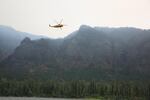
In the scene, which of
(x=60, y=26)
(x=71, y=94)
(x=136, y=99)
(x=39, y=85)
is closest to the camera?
(x=60, y=26)

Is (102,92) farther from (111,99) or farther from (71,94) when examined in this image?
(111,99)

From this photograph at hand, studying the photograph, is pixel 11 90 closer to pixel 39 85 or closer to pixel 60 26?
pixel 39 85

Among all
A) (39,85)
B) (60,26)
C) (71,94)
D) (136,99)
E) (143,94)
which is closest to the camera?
(60,26)

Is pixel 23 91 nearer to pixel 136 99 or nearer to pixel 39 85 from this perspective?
pixel 39 85

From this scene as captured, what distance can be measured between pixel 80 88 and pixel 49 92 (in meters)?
12.1

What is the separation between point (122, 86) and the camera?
4975 inches

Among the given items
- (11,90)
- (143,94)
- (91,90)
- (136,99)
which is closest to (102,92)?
(91,90)

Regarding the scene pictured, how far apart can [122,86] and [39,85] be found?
107 ft

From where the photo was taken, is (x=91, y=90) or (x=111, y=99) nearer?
(x=111, y=99)

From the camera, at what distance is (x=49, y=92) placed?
5118 inches

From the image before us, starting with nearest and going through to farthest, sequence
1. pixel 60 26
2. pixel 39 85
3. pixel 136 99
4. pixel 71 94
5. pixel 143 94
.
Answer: pixel 60 26, pixel 136 99, pixel 143 94, pixel 71 94, pixel 39 85

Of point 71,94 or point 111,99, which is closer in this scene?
point 111,99

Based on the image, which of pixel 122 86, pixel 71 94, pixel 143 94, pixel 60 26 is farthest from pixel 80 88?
pixel 60 26

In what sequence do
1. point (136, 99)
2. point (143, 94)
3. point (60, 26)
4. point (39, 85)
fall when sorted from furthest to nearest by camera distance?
1. point (39, 85)
2. point (143, 94)
3. point (136, 99)
4. point (60, 26)
